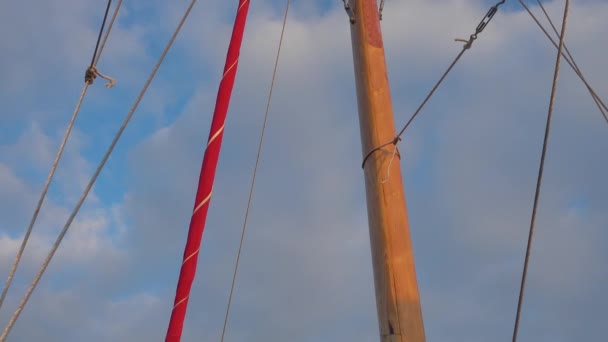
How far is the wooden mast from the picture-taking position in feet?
12.7

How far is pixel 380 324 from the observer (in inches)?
154

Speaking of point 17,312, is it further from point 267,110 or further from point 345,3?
point 267,110

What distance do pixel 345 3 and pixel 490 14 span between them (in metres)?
1.41

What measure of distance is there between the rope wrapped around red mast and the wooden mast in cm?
116

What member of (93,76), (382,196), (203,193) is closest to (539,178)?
(382,196)

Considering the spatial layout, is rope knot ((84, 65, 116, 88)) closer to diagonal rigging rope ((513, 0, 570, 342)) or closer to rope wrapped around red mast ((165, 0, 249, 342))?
rope wrapped around red mast ((165, 0, 249, 342))

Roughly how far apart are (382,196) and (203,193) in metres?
1.40

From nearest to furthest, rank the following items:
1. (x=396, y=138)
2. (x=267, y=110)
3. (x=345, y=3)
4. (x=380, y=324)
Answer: (x=380, y=324) < (x=396, y=138) < (x=345, y=3) < (x=267, y=110)

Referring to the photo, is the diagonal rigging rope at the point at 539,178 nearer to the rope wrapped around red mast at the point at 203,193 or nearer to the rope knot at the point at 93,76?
the rope wrapped around red mast at the point at 203,193

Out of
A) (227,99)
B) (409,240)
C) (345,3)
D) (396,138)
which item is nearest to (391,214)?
(409,240)

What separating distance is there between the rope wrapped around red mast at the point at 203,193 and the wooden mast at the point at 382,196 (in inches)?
45.7

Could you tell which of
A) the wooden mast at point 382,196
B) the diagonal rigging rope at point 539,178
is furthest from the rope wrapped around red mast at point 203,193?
the diagonal rigging rope at point 539,178

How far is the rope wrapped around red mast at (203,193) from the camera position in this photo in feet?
13.7

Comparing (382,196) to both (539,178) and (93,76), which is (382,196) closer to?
(539,178)
